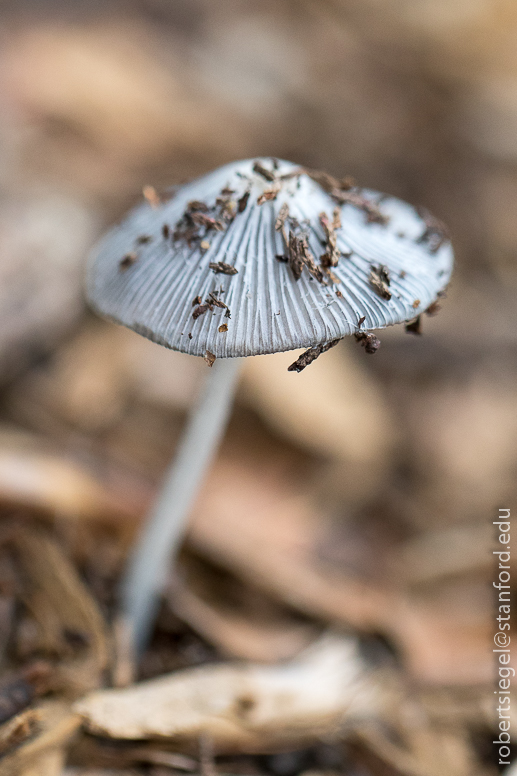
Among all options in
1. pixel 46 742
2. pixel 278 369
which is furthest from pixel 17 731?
pixel 278 369

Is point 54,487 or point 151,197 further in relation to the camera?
point 54,487

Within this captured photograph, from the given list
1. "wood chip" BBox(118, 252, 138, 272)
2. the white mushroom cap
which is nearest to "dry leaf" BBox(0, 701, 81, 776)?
the white mushroom cap

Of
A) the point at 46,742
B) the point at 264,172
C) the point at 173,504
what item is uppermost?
the point at 264,172

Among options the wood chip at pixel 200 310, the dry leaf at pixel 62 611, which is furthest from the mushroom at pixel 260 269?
the dry leaf at pixel 62 611

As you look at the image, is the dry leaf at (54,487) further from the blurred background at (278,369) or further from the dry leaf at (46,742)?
the dry leaf at (46,742)

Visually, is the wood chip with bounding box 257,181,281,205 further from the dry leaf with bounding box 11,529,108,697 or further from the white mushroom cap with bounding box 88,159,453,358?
the dry leaf with bounding box 11,529,108,697

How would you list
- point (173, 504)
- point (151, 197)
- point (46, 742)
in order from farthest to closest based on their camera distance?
point (173, 504)
point (151, 197)
point (46, 742)

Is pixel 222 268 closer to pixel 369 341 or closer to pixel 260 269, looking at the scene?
pixel 260 269
